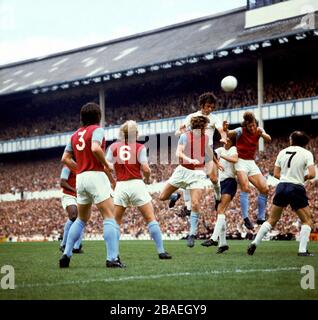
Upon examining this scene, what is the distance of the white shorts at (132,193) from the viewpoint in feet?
34.5

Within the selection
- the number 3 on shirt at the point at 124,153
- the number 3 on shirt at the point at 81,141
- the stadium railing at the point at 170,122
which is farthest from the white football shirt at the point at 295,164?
the stadium railing at the point at 170,122

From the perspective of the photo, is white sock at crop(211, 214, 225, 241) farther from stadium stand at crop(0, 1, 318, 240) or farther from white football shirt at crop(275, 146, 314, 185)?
stadium stand at crop(0, 1, 318, 240)

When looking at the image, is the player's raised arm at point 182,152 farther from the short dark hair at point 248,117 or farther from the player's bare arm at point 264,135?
the player's bare arm at point 264,135

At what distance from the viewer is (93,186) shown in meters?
9.62

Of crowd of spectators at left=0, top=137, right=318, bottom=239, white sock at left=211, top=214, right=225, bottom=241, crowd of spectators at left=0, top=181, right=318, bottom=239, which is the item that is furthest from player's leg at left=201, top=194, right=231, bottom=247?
crowd of spectators at left=0, top=181, right=318, bottom=239

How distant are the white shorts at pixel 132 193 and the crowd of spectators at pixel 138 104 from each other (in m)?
27.7

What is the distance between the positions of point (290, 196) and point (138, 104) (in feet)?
119

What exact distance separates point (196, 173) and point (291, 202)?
7.37ft

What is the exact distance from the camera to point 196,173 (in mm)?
12898

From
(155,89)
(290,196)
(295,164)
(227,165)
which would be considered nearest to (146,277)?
(290,196)

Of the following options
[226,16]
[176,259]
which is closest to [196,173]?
[176,259]

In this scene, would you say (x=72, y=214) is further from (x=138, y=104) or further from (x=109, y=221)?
(x=138, y=104)

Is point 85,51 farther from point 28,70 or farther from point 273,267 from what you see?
point 273,267

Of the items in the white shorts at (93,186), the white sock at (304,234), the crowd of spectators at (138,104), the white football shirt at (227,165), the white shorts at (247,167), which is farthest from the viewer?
the crowd of spectators at (138,104)
